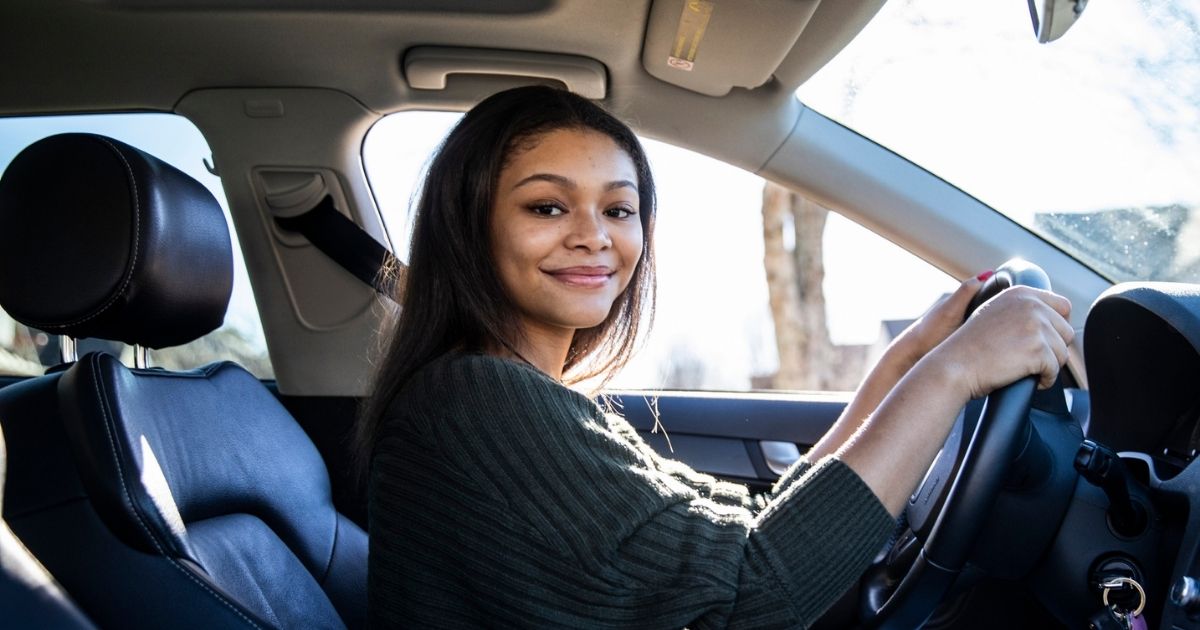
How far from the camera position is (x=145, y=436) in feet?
4.58

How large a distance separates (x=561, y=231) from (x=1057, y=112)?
3.61 feet

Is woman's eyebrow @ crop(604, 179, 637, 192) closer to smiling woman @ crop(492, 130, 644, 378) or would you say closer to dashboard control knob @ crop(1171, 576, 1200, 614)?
smiling woman @ crop(492, 130, 644, 378)

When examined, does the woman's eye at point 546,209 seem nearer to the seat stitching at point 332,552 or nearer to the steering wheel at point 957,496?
the steering wheel at point 957,496

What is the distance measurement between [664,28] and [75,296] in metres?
1.07

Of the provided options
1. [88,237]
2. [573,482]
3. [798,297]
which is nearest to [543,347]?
[573,482]

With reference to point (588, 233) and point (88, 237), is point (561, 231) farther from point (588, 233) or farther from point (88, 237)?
point (88, 237)

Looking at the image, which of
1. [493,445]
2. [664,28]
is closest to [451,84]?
[664,28]

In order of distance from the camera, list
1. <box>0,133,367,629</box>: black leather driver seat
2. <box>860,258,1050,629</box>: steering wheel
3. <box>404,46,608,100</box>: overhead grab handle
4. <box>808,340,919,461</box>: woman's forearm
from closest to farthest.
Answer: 1. <box>860,258,1050,629</box>: steering wheel
2. <box>0,133,367,629</box>: black leather driver seat
3. <box>808,340,919,461</box>: woman's forearm
4. <box>404,46,608,100</box>: overhead grab handle

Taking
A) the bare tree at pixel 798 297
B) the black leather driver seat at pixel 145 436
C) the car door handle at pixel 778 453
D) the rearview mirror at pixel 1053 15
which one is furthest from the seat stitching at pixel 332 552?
the bare tree at pixel 798 297

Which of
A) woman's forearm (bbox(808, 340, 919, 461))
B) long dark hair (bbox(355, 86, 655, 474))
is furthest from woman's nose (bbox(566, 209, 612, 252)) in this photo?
woman's forearm (bbox(808, 340, 919, 461))

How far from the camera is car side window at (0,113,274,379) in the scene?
228 centimetres

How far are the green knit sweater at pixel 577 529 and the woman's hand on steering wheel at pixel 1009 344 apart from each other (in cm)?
18

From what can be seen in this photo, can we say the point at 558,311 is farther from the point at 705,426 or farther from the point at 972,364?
the point at 705,426

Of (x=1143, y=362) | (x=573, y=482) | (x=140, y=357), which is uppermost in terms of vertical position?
(x=1143, y=362)
